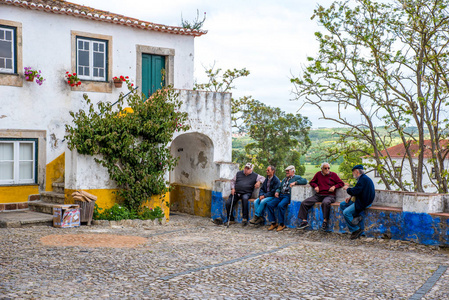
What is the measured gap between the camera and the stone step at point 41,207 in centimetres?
1248

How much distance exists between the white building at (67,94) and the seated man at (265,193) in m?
2.20

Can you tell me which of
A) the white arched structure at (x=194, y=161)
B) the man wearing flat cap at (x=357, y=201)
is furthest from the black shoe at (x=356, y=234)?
the white arched structure at (x=194, y=161)

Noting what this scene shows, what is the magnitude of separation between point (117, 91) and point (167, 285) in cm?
967

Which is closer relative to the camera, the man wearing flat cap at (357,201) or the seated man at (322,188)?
the man wearing flat cap at (357,201)

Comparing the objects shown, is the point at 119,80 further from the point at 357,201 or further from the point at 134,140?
the point at 357,201

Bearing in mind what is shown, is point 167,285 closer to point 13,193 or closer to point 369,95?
point 13,193

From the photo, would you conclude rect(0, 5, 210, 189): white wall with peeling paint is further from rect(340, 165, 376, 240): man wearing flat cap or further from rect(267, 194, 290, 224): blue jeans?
rect(340, 165, 376, 240): man wearing flat cap

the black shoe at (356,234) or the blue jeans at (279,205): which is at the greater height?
the blue jeans at (279,205)

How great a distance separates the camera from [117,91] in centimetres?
1509

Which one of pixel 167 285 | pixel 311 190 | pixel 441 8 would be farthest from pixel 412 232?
pixel 441 8

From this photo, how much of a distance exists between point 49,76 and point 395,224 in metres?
9.43

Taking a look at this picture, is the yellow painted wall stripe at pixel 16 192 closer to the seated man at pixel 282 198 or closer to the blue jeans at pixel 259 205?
the blue jeans at pixel 259 205

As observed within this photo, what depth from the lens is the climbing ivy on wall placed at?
12047 mm

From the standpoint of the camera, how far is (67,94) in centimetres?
1411
